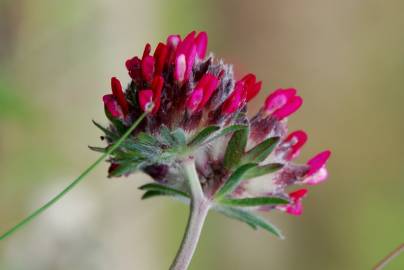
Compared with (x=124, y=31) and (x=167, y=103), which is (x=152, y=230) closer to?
(x=124, y=31)

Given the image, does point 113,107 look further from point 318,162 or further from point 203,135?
point 318,162

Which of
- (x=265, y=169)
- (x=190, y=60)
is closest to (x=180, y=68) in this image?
(x=190, y=60)

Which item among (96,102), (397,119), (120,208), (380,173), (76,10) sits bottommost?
(120,208)

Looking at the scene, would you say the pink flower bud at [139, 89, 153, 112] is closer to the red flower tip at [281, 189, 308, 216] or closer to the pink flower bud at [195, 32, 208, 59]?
the pink flower bud at [195, 32, 208, 59]

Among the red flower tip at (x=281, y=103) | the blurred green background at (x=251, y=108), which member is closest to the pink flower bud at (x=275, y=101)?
the red flower tip at (x=281, y=103)

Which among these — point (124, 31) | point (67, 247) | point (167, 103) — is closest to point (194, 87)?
point (167, 103)

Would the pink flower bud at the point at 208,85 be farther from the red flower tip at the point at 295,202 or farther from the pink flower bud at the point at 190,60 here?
the red flower tip at the point at 295,202
